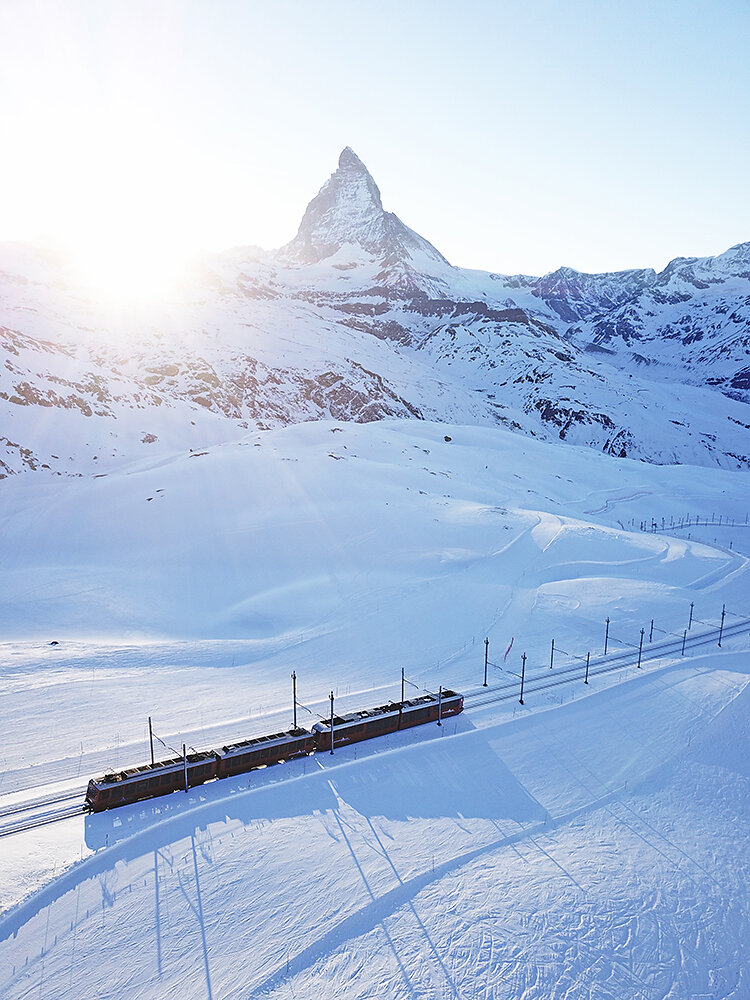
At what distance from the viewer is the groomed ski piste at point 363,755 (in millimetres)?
20781

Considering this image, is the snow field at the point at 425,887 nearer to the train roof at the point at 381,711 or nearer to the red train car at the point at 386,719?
the red train car at the point at 386,719

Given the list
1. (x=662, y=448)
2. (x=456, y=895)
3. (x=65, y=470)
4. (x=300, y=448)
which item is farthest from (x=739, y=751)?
(x=662, y=448)

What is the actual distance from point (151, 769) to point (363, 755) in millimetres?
10755

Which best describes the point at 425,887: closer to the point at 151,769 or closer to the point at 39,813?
the point at 151,769

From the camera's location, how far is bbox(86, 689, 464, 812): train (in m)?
27.5

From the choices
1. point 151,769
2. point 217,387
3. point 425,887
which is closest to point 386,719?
point 425,887

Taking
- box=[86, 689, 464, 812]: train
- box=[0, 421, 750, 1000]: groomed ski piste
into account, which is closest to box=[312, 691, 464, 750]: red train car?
box=[86, 689, 464, 812]: train

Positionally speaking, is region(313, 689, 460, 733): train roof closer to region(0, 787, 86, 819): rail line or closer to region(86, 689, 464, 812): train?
region(86, 689, 464, 812): train

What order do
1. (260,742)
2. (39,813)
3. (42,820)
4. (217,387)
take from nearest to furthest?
(42,820) < (39,813) < (260,742) < (217,387)

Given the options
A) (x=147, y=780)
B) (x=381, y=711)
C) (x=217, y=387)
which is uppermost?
(x=217, y=387)

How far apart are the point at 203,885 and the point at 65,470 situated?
72815 millimetres

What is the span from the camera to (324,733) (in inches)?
1286

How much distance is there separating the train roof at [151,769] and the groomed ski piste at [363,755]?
4.50ft

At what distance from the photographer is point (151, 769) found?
28.6 meters
